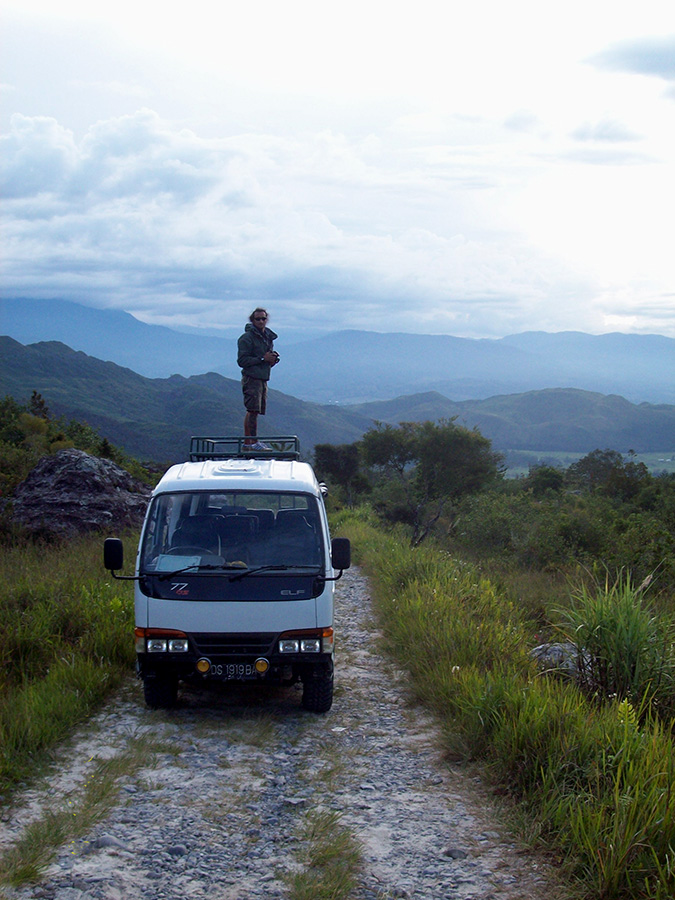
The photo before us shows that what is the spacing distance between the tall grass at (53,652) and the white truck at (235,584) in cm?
65

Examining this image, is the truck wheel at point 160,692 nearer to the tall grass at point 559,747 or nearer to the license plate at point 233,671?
the license plate at point 233,671

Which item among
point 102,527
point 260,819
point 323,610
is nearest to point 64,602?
point 323,610

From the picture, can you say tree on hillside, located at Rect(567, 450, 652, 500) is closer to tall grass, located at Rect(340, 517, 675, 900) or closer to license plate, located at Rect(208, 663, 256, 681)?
tall grass, located at Rect(340, 517, 675, 900)

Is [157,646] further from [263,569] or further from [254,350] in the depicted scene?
[254,350]

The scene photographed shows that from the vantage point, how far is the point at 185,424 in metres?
118

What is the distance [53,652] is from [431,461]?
3078 cm

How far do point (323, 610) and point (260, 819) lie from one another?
183 centimetres

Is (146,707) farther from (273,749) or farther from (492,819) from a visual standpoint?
(492,819)

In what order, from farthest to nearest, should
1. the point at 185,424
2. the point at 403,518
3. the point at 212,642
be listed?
the point at 185,424
the point at 403,518
the point at 212,642

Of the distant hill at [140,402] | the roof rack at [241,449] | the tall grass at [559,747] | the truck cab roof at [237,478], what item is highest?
the distant hill at [140,402]

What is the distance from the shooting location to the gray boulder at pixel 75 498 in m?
13.5

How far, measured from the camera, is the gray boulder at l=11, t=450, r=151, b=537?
13523 mm

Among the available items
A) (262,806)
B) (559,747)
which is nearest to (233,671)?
(262,806)

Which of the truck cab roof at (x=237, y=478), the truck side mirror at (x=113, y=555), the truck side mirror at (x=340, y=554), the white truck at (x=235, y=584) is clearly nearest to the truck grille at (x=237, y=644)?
the white truck at (x=235, y=584)
